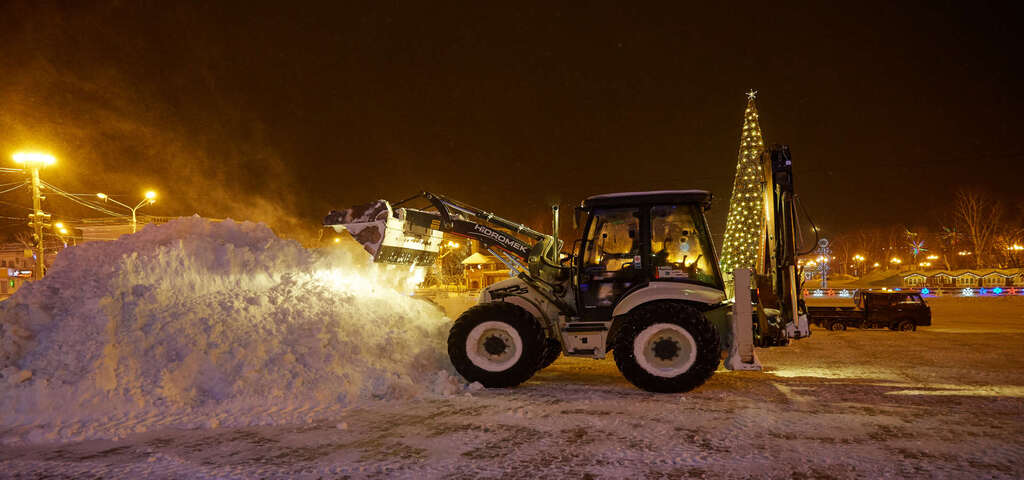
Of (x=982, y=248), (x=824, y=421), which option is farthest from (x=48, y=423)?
(x=982, y=248)

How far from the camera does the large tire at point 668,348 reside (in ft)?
24.0

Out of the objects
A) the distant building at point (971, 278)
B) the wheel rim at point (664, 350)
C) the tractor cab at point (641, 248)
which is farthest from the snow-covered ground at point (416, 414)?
the distant building at point (971, 278)

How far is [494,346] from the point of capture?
8031 millimetres

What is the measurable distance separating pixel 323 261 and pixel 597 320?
4.43 m

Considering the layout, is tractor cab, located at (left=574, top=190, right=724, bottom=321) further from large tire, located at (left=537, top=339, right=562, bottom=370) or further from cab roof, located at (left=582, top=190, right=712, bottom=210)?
large tire, located at (left=537, top=339, right=562, bottom=370)

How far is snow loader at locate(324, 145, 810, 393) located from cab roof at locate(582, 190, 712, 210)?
0.5 inches

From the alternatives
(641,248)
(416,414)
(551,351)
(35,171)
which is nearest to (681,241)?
(641,248)

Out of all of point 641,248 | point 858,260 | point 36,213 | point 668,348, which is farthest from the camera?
point 858,260

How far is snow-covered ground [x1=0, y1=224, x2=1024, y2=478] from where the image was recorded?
485cm

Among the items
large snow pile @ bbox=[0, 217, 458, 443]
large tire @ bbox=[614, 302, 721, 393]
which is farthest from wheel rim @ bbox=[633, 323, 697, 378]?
large snow pile @ bbox=[0, 217, 458, 443]

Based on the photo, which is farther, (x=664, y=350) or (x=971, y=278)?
(x=971, y=278)

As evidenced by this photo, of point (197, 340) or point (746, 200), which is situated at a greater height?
point (746, 200)

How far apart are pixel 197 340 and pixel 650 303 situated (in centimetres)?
557

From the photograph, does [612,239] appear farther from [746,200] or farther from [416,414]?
[746,200]
